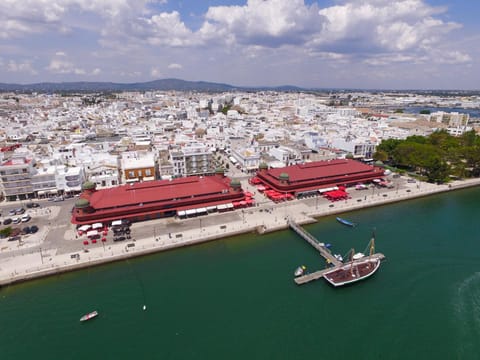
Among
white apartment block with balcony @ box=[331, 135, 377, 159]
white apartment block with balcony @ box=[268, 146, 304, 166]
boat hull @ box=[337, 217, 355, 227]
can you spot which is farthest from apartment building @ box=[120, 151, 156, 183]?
white apartment block with balcony @ box=[331, 135, 377, 159]

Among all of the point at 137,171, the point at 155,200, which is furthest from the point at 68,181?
the point at 155,200

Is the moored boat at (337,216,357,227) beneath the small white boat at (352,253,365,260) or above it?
above

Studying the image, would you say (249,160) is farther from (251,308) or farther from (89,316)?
(89,316)

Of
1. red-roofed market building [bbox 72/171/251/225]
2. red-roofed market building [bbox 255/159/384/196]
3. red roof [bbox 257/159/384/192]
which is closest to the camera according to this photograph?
red-roofed market building [bbox 72/171/251/225]

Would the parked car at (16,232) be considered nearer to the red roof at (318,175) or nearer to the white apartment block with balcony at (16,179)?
the white apartment block with balcony at (16,179)

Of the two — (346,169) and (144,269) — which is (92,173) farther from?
(346,169)

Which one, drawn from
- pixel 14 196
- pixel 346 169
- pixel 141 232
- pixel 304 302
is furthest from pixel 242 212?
pixel 14 196

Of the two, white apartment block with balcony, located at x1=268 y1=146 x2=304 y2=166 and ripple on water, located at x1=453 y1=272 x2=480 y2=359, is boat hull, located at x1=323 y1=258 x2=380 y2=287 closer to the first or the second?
ripple on water, located at x1=453 y1=272 x2=480 y2=359
